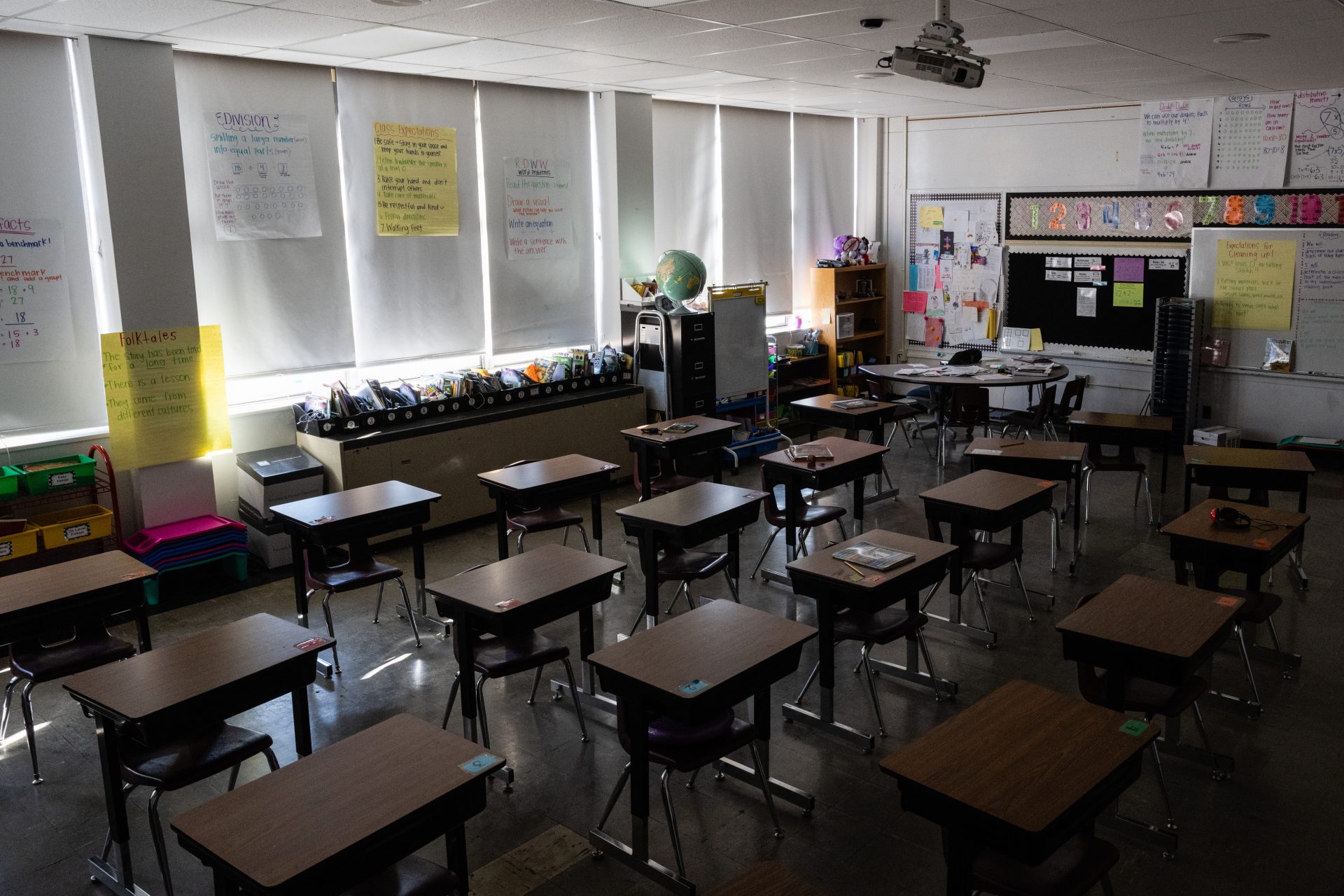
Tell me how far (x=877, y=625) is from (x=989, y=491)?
138 cm

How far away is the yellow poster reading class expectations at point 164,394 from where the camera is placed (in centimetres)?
621

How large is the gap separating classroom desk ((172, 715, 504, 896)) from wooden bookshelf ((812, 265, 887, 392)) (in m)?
8.72

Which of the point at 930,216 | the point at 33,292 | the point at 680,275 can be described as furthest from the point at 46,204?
the point at 930,216

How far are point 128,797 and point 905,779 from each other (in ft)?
10.6

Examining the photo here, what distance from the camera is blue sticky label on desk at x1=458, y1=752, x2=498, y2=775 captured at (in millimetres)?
2961

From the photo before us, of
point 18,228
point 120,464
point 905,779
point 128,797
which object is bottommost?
point 128,797

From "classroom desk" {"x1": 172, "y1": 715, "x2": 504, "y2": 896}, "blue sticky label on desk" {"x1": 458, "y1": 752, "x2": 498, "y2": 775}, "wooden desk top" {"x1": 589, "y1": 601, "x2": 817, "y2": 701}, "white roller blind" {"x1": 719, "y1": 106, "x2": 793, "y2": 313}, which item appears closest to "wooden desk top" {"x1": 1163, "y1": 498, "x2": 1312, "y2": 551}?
"wooden desk top" {"x1": 589, "y1": 601, "x2": 817, "y2": 701}

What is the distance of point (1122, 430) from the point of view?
285 inches

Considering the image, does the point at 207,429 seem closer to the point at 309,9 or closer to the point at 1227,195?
the point at 309,9

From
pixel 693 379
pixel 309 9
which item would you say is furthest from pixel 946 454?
pixel 309 9

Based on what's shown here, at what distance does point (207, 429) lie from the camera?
6676 mm

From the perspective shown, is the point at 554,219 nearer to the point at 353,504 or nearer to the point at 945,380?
the point at 945,380

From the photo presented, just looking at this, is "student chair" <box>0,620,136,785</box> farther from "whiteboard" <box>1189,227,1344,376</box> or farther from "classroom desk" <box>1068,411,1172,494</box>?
"whiteboard" <box>1189,227,1344,376</box>

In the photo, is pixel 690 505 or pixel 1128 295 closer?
pixel 690 505
